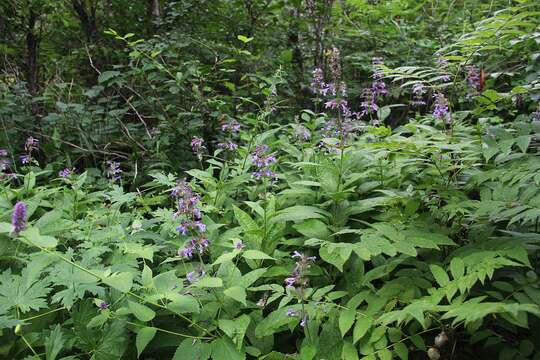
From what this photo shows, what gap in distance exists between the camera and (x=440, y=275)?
189 centimetres

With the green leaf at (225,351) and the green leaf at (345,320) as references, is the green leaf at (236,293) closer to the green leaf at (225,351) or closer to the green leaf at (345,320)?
the green leaf at (225,351)

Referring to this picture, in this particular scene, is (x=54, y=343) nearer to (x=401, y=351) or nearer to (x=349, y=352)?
(x=349, y=352)

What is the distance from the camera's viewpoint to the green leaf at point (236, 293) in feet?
6.34

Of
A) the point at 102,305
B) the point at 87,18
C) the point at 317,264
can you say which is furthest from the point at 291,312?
the point at 87,18

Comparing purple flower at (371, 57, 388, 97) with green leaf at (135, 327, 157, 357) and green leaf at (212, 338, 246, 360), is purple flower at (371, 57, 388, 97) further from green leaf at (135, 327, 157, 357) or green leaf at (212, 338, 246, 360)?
green leaf at (135, 327, 157, 357)

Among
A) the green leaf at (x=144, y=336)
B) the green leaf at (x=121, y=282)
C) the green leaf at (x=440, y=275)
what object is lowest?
the green leaf at (x=144, y=336)

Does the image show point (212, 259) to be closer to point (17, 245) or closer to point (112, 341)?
point (112, 341)

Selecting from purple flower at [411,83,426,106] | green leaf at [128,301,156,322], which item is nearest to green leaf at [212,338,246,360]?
green leaf at [128,301,156,322]

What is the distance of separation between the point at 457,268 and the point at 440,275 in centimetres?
8

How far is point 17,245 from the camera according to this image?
93.9 inches

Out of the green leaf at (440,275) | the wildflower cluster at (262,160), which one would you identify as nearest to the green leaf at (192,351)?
the green leaf at (440,275)

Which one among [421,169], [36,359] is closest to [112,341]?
[36,359]

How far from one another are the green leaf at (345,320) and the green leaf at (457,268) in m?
0.44

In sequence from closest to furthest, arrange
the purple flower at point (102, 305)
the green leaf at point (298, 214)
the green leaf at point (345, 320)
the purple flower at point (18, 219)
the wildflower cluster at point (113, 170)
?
1. the purple flower at point (18, 219)
2. the green leaf at point (345, 320)
3. the purple flower at point (102, 305)
4. the green leaf at point (298, 214)
5. the wildflower cluster at point (113, 170)
